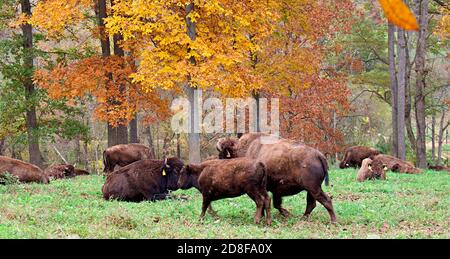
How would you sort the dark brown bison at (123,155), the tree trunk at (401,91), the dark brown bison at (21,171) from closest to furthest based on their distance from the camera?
1. the dark brown bison at (21,171)
2. the dark brown bison at (123,155)
3. the tree trunk at (401,91)

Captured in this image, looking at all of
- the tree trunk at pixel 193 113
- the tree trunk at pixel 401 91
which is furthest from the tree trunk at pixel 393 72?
the tree trunk at pixel 193 113

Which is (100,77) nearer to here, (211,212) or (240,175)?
(211,212)

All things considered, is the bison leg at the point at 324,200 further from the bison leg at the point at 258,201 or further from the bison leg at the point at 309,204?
the bison leg at the point at 258,201

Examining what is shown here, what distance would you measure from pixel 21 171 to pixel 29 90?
1083cm

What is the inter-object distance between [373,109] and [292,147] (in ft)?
155

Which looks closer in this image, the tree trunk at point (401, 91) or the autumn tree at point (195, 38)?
the autumn tree at point (195, 38)

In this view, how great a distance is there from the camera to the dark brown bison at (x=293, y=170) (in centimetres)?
1088

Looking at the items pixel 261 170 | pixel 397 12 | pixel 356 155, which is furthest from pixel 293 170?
pixel 356 155

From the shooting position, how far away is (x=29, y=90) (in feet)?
87.8

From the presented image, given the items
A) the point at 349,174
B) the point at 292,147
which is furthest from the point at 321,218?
the point at 349,174

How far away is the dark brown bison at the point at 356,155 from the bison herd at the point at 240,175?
1300 centimetres
